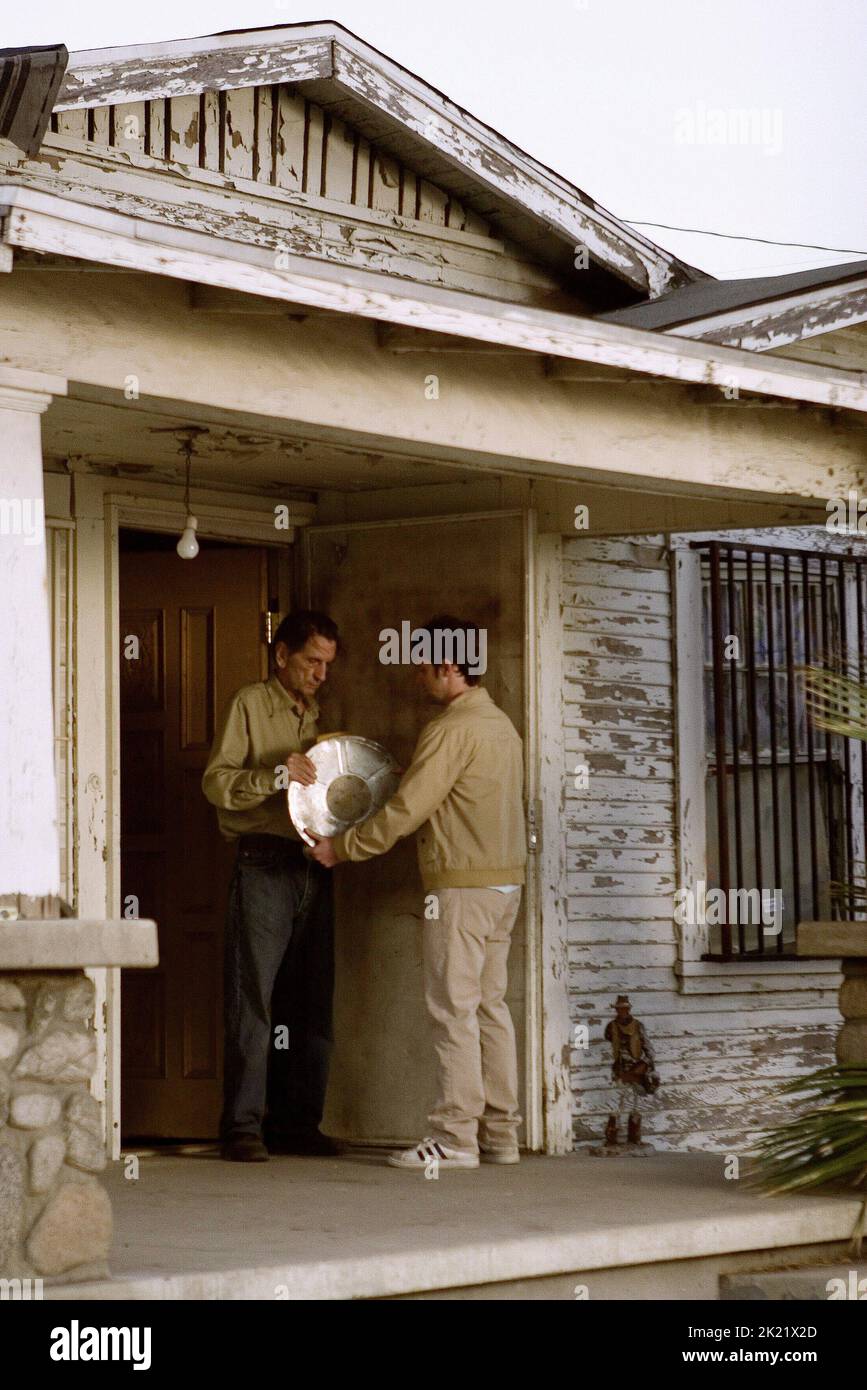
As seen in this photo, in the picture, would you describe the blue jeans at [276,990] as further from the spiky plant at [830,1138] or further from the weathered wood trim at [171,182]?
the weathered wood trim at [171,182]

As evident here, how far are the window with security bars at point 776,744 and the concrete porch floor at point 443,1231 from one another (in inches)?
80.0

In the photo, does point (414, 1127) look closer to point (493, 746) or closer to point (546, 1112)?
point (546, 1112)

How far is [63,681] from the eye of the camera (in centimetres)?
759

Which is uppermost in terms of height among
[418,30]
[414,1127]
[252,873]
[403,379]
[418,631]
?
[418,30]

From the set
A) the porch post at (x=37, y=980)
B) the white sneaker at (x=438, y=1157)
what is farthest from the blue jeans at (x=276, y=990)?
the porch post at (x=37, y=980)

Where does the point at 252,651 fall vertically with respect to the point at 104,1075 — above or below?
above

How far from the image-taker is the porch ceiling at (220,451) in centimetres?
631

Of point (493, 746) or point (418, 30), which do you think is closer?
point (493, 746)

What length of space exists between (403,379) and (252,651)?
272 cm

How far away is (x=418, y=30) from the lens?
21500mm

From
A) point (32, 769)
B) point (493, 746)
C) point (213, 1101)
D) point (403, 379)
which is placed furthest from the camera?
point (213, 1101)

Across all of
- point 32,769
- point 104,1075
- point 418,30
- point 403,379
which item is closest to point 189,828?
point 104,1075

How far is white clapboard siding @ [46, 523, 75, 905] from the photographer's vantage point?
298 inches

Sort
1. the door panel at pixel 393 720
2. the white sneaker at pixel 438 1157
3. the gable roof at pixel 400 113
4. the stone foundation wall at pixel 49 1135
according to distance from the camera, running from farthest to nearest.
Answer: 1. the door panel at pixel 393 720
2. the gable roof at pixel 400 113
3. the white sneaker at pixel 438 1157
4. the stone foundation wall at pixel 49 1135
